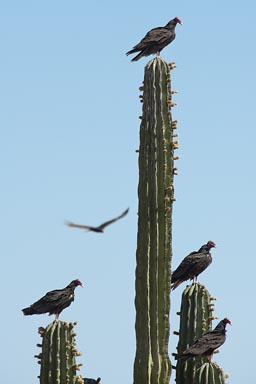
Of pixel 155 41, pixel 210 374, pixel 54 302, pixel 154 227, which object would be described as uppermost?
pixel 155 41

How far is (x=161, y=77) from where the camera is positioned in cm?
1622

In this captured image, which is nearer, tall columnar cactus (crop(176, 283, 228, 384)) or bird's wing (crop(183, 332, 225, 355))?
bird's wing (crop(183, 332, 225, 355))

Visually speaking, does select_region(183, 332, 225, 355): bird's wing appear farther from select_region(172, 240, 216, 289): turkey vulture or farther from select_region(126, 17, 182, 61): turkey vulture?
select_region(126, 17, 182, 61): turkey vulture

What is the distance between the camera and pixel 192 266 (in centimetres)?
1764

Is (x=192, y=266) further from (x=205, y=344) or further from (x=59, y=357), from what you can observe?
(x=59, y=357)

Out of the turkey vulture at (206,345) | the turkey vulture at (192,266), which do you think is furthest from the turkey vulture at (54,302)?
the turkey vulture at (206,345)

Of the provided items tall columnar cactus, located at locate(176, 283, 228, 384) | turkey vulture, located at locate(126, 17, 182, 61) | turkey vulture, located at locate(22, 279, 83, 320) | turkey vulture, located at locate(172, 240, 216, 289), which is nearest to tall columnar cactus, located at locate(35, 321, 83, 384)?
turkey vulture, located at locate(22, 279, 83, 320)

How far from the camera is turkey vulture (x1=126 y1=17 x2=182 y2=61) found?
57.8 feet

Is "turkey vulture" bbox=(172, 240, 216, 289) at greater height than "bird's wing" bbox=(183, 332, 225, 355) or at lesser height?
greater

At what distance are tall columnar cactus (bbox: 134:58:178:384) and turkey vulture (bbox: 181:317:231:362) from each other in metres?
0.51

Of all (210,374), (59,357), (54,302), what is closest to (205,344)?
(210,374)

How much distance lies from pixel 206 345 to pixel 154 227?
6.04 feet

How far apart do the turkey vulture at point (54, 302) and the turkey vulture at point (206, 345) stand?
2207mm

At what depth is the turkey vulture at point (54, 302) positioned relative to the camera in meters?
17.3
